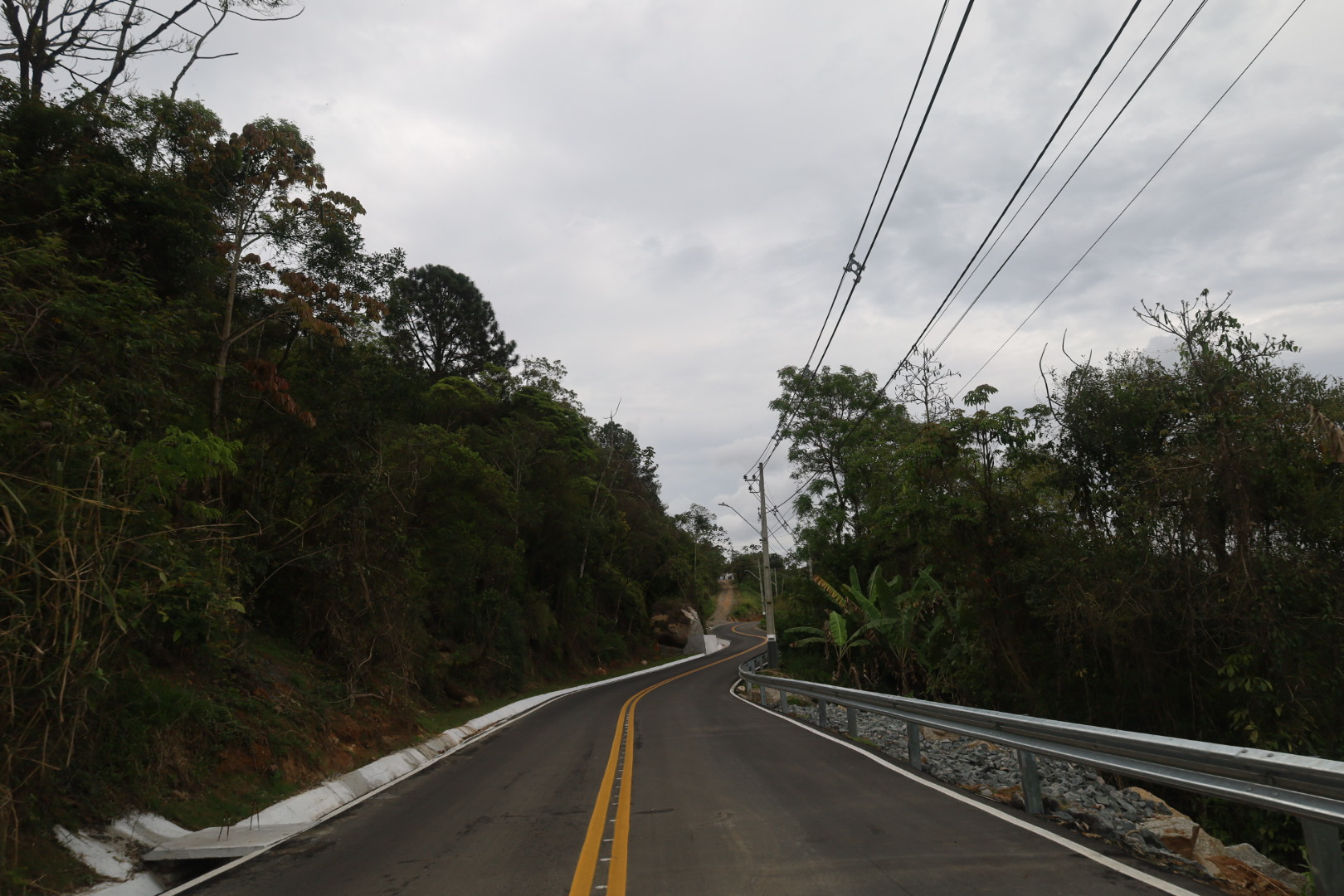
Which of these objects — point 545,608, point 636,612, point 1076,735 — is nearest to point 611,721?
point 1076,735

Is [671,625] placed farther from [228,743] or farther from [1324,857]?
[1324,857]

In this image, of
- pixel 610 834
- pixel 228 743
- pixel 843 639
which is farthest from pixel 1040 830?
pixel 843 639

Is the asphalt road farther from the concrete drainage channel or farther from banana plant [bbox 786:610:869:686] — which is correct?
banana plant [bbox 786:610:869:686]

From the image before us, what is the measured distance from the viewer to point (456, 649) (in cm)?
2783

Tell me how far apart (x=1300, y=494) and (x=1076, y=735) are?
700 cm

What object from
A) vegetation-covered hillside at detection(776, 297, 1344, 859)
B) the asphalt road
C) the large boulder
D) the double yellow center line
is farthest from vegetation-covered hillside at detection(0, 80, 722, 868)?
the large boulder

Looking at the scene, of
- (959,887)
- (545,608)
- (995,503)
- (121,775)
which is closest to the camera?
(959,887)

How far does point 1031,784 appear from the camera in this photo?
7219mm

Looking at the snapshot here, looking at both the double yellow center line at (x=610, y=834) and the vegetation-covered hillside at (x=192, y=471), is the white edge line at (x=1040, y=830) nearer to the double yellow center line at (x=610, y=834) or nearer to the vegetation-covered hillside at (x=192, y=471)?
the double yellow center line at (x=610, y=834)

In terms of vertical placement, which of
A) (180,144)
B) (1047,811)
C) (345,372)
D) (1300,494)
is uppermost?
(180,144)

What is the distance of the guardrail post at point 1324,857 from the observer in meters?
4.17

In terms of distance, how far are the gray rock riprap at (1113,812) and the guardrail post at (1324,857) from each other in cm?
110

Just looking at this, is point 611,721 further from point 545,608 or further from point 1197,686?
point 545,608

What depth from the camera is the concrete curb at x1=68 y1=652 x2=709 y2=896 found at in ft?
21.3
